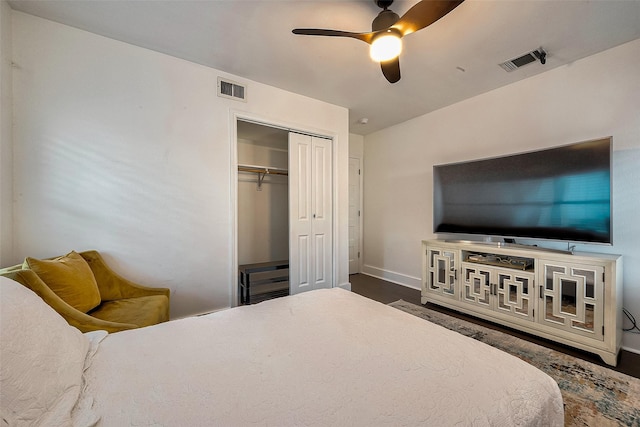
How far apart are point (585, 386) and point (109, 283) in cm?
349

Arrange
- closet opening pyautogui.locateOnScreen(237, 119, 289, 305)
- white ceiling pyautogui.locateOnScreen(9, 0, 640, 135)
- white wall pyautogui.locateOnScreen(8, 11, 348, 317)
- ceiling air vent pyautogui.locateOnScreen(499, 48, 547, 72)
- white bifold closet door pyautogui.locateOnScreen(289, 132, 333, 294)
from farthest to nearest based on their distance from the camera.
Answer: closet opening pyautogui.locateOnScreen(237, 119, 289, 305) → white bifold closet door pyautogui.locateOnScreen(289, 132, 333, 294) → ceiling air vent pyautogui.locateOnScreen(499, 48, 547, 72) → white wall pyautogui.locateOnScreen(8, 11, 348, 317) → white ceiling pyautogui.locateOnScreen(9, 0, 640, 135)

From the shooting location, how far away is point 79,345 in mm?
998

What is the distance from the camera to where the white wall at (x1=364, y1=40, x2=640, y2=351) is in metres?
2.17

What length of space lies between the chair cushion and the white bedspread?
1.90 ft

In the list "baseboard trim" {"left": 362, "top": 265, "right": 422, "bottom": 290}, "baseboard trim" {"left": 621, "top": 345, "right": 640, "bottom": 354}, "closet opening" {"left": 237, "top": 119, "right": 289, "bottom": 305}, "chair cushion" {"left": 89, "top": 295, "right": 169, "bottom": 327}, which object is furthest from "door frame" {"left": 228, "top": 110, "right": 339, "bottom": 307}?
"baseboard trim" {"left": 621, "top": 345, "right": 640, "bottom": 354}

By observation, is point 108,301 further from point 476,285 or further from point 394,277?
point 394,277

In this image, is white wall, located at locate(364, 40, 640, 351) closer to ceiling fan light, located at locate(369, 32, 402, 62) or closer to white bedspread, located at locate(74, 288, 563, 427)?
ceiling fan light, located at locate(369, 32, 402, 62)

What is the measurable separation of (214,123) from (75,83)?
41.7 inches

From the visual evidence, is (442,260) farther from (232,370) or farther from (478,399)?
(232,370)

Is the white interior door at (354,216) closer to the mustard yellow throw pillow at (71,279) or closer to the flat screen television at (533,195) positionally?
the flat screen television at (533,195)

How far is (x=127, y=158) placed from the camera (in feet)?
7.27

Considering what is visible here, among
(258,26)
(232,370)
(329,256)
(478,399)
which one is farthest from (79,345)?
(329,256)

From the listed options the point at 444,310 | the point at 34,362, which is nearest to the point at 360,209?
the point at 444,310

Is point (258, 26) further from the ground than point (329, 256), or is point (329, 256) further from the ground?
point (258, 26)
